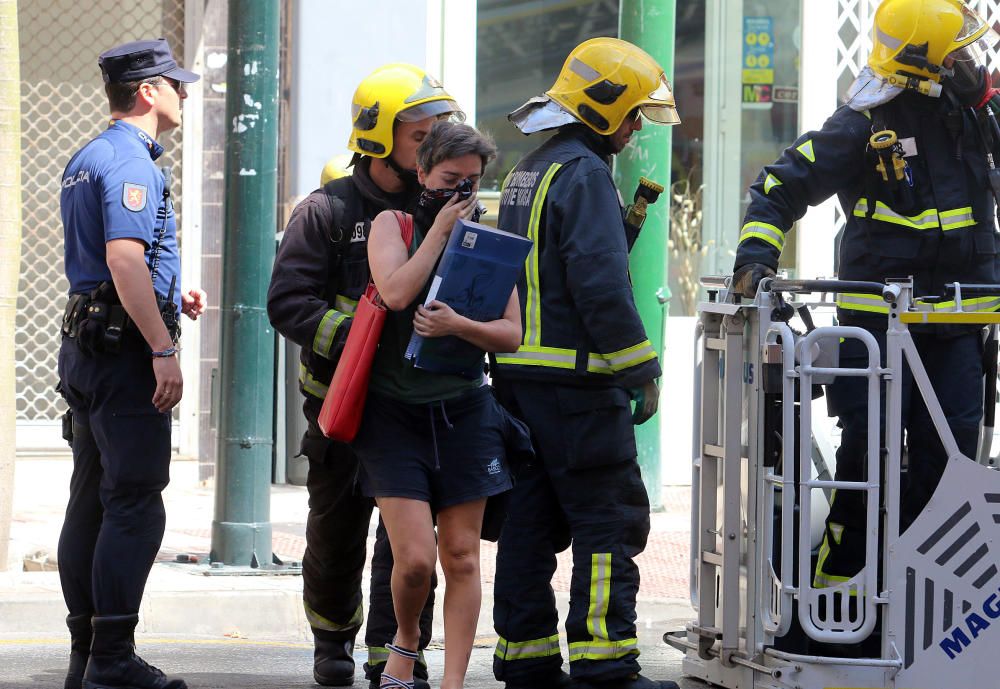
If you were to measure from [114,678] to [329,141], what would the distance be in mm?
5366

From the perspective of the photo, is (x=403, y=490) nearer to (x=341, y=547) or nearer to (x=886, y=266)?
(x=341, y=547)

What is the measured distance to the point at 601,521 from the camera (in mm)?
5078

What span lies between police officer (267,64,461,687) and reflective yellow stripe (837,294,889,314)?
1.40m

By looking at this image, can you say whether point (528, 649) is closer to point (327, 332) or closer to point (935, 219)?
point (327, 332)

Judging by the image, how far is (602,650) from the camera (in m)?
5.03

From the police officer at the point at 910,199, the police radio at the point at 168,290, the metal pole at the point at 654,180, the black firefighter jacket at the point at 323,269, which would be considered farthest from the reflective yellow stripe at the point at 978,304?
the metal pole at the point at 654,180

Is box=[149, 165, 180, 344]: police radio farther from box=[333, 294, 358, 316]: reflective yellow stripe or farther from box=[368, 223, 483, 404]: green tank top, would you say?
box=[368, 223, 483, 404]: green tank top

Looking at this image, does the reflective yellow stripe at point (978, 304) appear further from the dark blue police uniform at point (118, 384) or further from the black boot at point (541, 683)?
the dark blue police uniform at point (118, 384)

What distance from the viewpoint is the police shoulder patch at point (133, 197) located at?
4.91m

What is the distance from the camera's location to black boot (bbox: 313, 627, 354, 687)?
546 cm

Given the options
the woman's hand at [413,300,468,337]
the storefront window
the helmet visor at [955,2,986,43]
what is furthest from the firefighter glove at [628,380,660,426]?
the storefront window

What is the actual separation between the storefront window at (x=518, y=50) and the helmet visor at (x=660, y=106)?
4788 mm

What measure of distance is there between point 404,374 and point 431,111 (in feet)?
3.06

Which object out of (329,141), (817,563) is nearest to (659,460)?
(329,141)
